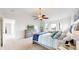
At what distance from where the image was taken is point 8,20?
214 centimetres

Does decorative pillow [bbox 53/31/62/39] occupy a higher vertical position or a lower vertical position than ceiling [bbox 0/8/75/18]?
lower

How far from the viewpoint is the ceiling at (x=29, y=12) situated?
2145 mm

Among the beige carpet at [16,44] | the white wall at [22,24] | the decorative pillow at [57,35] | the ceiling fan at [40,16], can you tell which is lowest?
the beige carpet at [16,44]

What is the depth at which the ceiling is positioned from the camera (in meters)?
2.14

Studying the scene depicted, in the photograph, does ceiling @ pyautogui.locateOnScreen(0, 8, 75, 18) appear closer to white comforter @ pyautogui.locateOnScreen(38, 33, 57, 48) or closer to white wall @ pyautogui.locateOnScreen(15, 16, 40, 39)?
white wall @ pyautogui.locateOnScreen(15, 16, 40, 39)

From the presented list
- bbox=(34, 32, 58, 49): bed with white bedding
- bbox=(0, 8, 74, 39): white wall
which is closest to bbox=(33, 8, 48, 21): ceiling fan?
bbox=(0, 8, 74, 39): white wall

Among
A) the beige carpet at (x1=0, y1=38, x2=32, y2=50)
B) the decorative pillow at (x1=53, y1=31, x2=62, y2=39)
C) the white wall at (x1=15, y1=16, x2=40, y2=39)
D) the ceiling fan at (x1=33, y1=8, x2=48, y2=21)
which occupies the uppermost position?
the ceiling fan at (x1=33, y1=8, x2=48, y2=21)

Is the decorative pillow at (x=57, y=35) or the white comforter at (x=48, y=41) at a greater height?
the decorative pillow at (x=57, y=35)

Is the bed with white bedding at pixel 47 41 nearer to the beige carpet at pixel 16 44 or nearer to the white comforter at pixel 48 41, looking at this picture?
the white comforter at pixel 48 41

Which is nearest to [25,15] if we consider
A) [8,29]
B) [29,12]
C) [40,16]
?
[29,12]

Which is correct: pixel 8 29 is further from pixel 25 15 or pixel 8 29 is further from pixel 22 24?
pixel 25 15

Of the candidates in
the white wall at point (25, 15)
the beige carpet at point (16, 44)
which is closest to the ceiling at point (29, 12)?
the white wall at point (25, 15)
